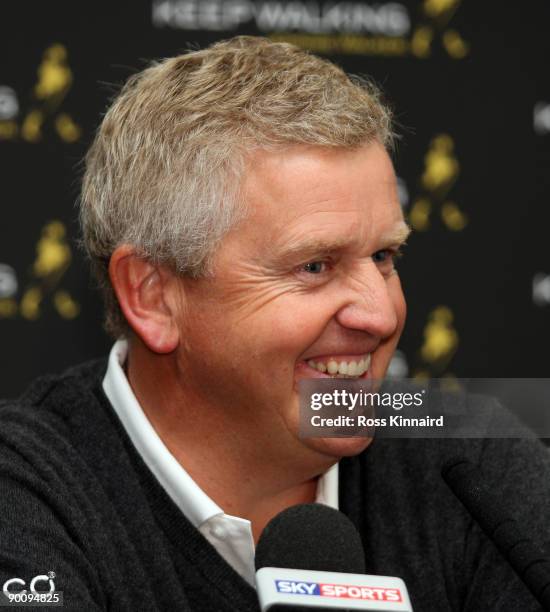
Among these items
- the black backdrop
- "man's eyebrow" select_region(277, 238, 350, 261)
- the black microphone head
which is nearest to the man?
"man's eyebrow" select_region(277, 238, 350, 261)

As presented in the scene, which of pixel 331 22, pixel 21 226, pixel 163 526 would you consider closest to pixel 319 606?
pixel 163 526

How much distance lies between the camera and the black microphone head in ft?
3.96

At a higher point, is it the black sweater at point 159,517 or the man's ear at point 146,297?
the man's ear at point 146,297

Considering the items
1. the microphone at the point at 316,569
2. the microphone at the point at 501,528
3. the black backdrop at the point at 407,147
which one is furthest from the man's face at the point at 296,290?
the black backdrop at the point at 407,147

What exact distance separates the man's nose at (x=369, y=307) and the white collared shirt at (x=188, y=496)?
0.35 meters

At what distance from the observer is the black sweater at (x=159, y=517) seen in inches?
60.8

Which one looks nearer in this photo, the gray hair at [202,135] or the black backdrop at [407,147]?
the gray hair at [202,135]

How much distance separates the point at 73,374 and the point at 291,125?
640 mm

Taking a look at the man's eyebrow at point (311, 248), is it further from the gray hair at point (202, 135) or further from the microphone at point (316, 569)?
the microphone at point (316, 569)

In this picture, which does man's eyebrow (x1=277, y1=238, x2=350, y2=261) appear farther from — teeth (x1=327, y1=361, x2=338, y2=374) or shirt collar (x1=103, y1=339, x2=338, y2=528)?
shirt collar (x1=103, y1=339, x2=338, y2=528)

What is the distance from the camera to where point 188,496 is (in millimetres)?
A: 1761

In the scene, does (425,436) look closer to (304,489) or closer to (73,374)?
(304,489)

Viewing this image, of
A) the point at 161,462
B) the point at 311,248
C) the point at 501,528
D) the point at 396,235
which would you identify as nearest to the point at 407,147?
the point at 396,235

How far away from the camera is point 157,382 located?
187 cm
